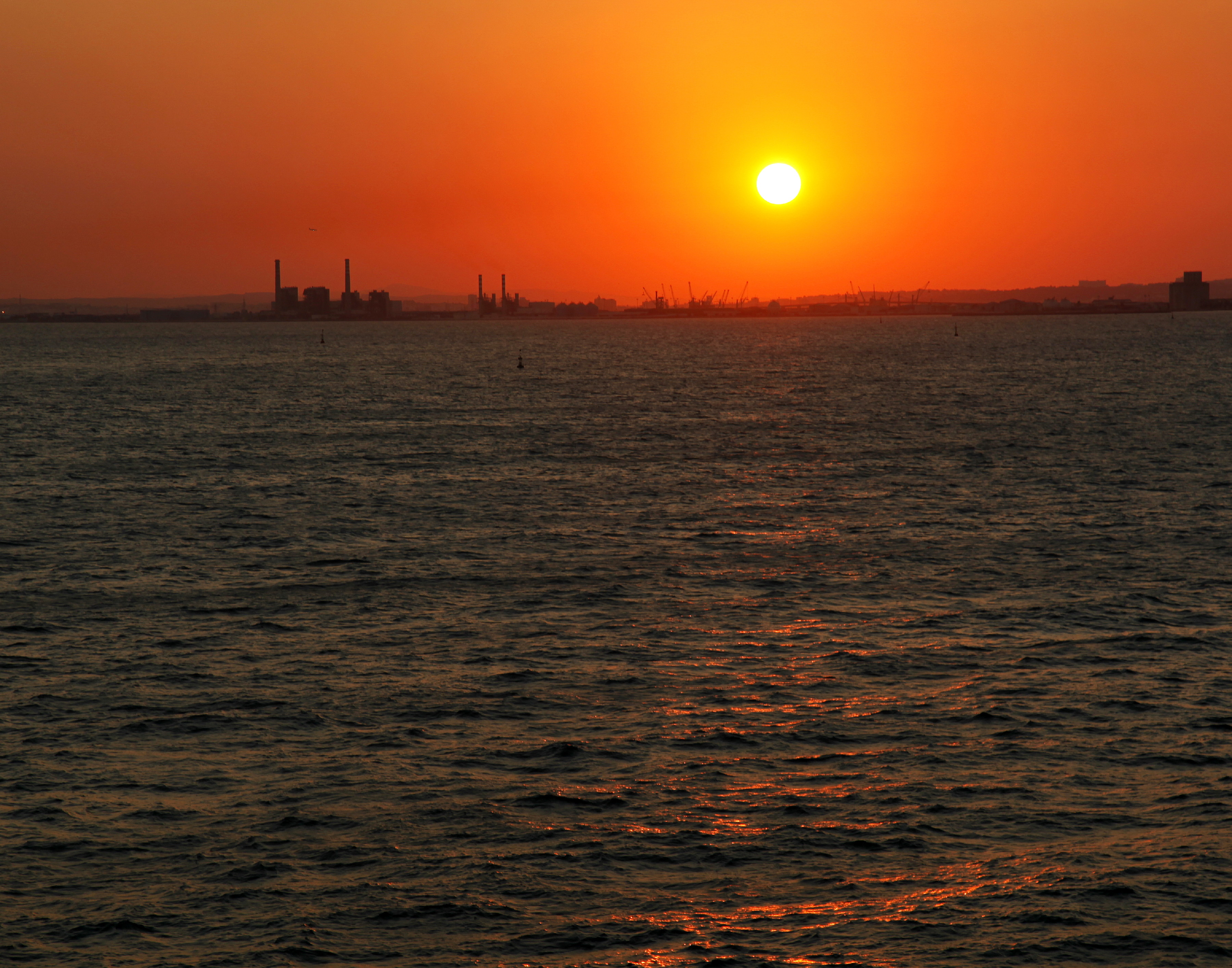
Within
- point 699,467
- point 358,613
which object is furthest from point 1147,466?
point 358,613

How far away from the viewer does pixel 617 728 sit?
26.9 m

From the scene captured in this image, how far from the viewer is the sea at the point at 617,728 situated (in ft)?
61.0

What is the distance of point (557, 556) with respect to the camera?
45.9 meters

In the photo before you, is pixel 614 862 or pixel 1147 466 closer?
pixel 614 862

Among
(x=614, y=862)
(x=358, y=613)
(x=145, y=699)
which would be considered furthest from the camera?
(x=358, y=613)

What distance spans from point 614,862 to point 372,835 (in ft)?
14.0

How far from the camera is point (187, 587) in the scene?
4091cm

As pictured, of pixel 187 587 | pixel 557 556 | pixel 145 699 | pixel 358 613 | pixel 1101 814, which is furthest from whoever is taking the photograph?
pixel 557 556

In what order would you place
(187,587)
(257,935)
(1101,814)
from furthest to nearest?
(187,587)
(1101,814)
(257,935)

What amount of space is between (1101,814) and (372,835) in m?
12.8

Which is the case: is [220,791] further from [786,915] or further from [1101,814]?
[1101,814]

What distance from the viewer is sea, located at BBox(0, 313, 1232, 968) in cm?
1858

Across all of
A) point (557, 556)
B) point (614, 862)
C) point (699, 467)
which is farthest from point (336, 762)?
point (699, 467)

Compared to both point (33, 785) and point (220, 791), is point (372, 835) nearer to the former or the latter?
point (220, 791)
